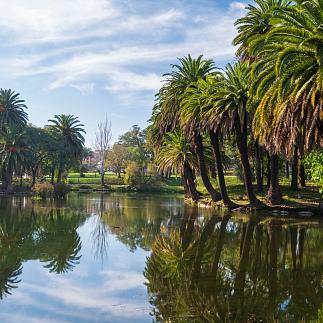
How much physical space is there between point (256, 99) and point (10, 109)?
5627cm

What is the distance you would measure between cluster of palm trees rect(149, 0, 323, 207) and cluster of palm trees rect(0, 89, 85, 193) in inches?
839

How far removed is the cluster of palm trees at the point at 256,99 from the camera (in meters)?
17.4

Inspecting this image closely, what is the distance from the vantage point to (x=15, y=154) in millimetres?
61156

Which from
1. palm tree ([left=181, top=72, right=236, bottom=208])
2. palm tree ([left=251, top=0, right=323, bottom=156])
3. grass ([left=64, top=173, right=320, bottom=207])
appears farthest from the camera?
grass ([left=64, top=173, right=320, bottom=207])

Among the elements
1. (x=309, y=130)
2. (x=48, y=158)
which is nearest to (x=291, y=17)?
(x=309, y=130)

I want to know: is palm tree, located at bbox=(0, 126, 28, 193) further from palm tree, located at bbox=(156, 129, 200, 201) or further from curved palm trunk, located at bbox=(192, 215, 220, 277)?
curved palm trunk, located at bbox=(192, 215, 220, 277)

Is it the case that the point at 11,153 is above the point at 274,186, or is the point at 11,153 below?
above

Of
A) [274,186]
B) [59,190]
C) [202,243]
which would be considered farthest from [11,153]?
[202,243]

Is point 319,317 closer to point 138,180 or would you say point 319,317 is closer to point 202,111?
point 202,111

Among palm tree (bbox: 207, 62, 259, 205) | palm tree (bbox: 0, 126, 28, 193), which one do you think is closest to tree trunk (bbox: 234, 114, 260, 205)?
palm tree (bbox: 207, 62, 259, 205)

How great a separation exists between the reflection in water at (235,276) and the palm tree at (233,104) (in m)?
12.4

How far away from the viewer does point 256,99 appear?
860 inches

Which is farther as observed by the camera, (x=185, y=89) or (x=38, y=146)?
(x=38, y=146)

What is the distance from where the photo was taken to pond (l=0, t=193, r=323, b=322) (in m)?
9.09
